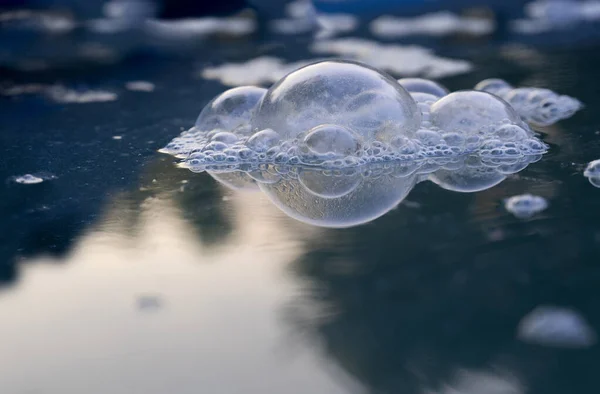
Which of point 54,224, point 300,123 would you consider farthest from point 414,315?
point 300,123

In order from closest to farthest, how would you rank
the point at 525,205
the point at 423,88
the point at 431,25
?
the point at 525,205 < the point at 423,88 < the point at 431,25

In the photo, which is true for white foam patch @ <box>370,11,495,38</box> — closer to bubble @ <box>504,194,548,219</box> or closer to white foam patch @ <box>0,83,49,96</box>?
white foam patch @ <box>0,83,49,96</box>

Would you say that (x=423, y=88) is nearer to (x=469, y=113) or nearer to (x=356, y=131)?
(x=469, y=113)

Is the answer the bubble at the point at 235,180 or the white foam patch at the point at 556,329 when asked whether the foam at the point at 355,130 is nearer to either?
the bubble at the point at 235,180

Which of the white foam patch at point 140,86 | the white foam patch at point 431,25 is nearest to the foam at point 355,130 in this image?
the white foam patch at point 140,86

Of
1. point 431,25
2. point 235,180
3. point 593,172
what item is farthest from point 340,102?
point 431,25

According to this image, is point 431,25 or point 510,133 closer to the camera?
point 510,133
